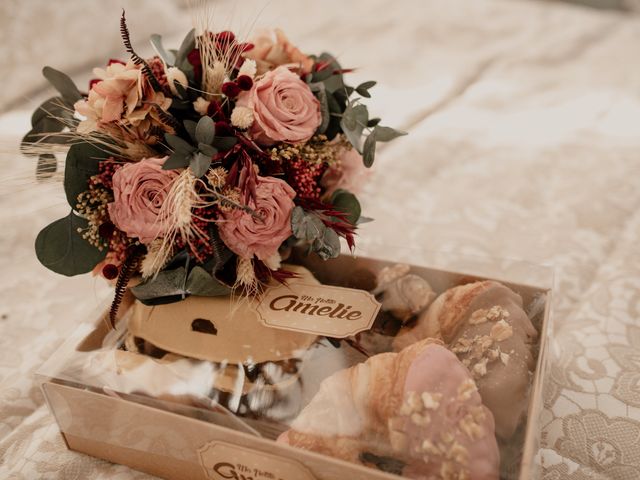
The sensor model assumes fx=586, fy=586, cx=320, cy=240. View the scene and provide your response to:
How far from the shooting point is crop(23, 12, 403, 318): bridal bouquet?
0.76 meters

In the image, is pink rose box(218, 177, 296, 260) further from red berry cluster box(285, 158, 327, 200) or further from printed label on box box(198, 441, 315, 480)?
printed label on box box(198, 441, 315, 480)

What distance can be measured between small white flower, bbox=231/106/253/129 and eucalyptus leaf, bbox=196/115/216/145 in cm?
3

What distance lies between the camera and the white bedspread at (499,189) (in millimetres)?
869

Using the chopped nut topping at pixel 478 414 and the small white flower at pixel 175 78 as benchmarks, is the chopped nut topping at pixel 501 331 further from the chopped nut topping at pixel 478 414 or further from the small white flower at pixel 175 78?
the small white flower at pixel 175 78

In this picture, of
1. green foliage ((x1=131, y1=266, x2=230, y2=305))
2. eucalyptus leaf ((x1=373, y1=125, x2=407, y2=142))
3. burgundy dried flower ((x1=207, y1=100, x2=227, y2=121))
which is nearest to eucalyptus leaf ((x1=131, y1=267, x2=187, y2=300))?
green foliage ((x1=131, y1=266, x2=230, y2=305))

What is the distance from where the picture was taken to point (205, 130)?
766 millimetres

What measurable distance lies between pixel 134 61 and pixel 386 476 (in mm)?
597

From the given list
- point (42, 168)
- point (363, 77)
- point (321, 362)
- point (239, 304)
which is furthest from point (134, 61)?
point (363, 77)

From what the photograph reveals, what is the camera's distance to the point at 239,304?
0.86 m

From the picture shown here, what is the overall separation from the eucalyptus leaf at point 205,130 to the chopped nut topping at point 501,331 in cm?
45

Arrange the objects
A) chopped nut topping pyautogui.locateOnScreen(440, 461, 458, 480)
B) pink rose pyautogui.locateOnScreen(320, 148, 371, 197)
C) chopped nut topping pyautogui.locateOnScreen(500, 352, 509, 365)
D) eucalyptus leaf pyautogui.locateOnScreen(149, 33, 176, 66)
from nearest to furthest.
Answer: chopped nut topping pyautogui.locateOnScreen(440, 461, 458, 480)
chopped nut topping pyautogui.locateOnScreen(500, 352, 509, 365)
eucalyptus leaf pyautogui.locateOnScreen(149, 33, 176, 66)
pink rose pyautogui.locateOnScreen(320, 148, 371, 197)

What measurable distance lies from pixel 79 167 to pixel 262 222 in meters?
0.26

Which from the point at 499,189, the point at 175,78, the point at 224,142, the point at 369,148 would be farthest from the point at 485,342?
the point at 499,189

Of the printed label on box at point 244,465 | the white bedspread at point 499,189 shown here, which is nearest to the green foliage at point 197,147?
the white bedspread at point 499,189
